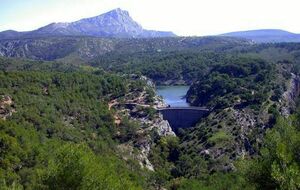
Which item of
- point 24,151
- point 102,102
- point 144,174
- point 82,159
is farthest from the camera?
point 102,102

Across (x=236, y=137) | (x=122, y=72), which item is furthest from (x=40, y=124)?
(x=122, y=72)

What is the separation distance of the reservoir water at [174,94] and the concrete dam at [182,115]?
1656cm

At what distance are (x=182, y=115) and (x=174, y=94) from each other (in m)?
44.5

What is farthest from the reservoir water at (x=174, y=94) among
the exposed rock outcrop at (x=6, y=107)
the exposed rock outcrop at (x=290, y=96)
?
the exposed rock outcrop at (x=6, y=107)

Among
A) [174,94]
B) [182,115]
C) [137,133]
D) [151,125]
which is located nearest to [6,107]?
[137,133]

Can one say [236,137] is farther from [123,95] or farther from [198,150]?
[123,95]

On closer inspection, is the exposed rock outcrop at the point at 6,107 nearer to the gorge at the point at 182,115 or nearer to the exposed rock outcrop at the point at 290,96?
the gorge at the point at 182,115

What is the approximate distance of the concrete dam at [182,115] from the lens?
109 meters

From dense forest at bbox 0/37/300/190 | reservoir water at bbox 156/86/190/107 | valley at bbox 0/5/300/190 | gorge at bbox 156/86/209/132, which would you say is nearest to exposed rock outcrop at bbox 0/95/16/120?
dense forest at bbox 0/37/300/190

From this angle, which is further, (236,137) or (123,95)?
(123,95)

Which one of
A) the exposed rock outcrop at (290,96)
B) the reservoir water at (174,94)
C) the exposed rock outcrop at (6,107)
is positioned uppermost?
the exposed rock outcrop at (6,107)

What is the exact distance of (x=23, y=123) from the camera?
72.9m

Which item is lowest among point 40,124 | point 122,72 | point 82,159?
point 122,72

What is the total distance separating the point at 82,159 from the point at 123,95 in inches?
3398
